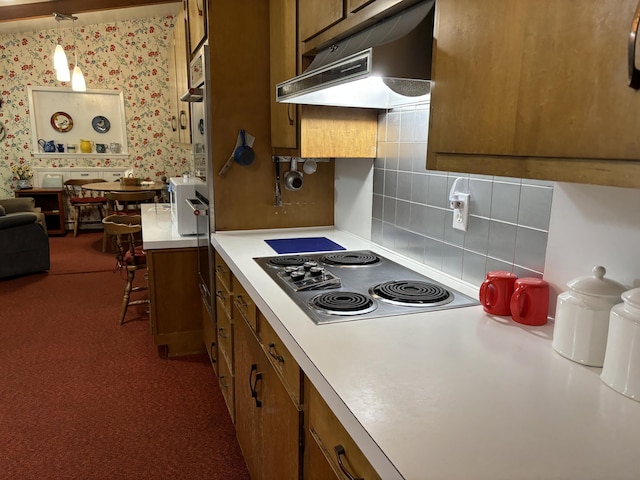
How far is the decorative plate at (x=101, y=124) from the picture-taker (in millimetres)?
6832

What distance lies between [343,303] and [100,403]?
1.74m

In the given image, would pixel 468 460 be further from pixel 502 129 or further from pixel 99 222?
pixel 99 222

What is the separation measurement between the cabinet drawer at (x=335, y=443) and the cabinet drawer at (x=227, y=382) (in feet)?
3.43

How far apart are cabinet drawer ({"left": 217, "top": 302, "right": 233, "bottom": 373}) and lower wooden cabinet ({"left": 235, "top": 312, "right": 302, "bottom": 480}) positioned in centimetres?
13

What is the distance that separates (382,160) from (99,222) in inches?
232

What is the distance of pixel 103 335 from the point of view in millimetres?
3232

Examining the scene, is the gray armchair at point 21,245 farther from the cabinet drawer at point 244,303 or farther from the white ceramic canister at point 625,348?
the white ceramic canister at point 625,348

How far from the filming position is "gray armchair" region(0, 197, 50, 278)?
14.1ft

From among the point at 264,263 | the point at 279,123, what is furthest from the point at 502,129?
the point at 279,123

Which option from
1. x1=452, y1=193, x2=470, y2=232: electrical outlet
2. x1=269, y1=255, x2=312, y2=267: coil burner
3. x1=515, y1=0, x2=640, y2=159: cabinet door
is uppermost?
x1=515, y1=0, x2=640, y2=159: cabinet door

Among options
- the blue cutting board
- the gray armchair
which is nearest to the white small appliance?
the blue cutting board

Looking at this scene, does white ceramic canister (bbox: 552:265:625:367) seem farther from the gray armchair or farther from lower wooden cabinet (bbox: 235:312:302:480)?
the gray armchair

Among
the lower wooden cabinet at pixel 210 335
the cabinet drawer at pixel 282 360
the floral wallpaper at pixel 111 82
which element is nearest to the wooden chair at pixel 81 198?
the floral wallpaper at pixel 111 82

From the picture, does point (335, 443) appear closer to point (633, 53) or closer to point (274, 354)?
point (274, 354)
